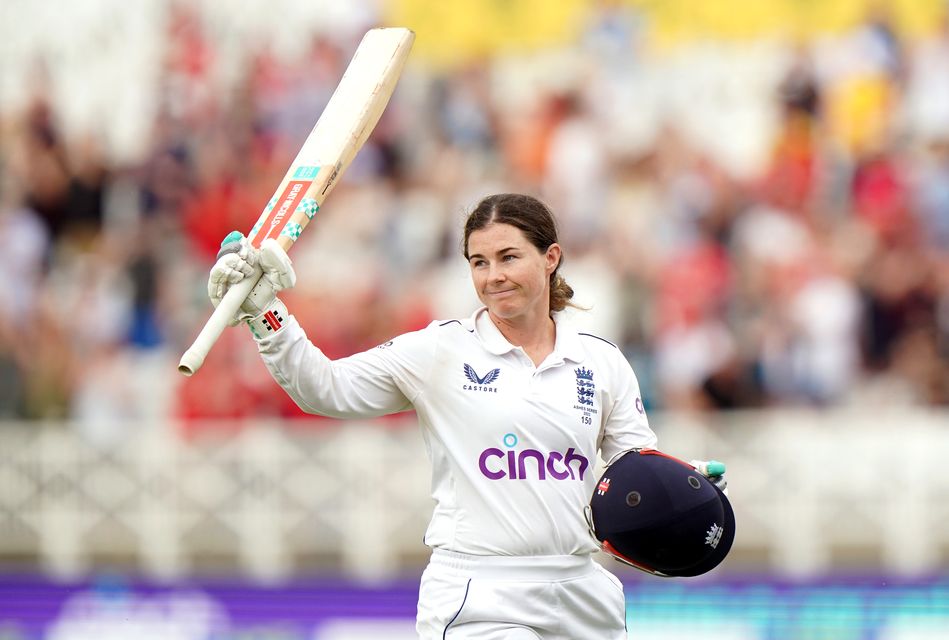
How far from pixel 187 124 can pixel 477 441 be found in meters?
8.39

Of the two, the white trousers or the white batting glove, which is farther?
the white batting glove

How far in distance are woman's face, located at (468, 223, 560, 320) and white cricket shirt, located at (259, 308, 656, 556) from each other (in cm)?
13

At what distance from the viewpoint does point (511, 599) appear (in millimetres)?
4543

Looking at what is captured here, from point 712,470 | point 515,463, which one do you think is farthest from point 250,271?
point 712,470

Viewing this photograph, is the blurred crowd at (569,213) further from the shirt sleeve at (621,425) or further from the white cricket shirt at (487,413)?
the white cricket shirt at (487,413)

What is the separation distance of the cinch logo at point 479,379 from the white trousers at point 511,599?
1.56ft

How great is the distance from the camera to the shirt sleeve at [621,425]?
486 centimetres

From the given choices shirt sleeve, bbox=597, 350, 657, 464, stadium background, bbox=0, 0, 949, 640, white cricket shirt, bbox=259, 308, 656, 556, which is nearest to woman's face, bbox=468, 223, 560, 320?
white cricket shirt, bbox=259, 308, 656, 556

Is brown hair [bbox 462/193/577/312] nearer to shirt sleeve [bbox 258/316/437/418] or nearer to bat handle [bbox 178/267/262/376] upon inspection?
shirt sleeve [bbox 258/316/437/418]

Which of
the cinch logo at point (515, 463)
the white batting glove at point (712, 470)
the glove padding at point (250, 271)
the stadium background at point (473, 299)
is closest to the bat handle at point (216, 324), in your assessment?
the glove padding at point (250, 271)

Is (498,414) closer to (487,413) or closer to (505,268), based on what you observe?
(487,413)

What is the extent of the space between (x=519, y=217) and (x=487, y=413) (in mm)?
575

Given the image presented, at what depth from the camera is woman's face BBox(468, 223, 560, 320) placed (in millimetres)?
4680

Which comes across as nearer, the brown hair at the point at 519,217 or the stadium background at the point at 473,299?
the brown hair at the point at 519,217
